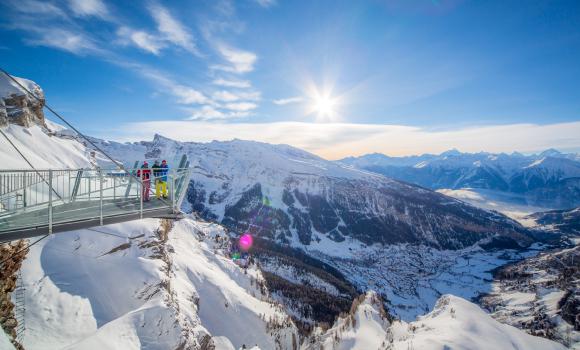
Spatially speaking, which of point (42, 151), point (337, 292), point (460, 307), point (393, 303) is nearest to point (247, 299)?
point (460, 307)

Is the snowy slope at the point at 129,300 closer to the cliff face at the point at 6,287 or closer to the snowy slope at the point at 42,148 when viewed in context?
the cliff face at the point at 6,287

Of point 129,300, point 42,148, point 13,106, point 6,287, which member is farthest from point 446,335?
point 13,106

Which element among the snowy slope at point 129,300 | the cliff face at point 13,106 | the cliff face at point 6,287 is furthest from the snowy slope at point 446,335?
the cliff face at point 13,106

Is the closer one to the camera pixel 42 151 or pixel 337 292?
pixel 42 151

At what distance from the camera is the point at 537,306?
9044 centimetres

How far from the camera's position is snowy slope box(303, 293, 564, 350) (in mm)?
30641

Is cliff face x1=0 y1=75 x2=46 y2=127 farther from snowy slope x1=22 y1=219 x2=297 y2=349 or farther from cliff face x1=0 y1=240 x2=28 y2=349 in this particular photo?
cliff face x1=0 y1=240 x2=28 y2=349

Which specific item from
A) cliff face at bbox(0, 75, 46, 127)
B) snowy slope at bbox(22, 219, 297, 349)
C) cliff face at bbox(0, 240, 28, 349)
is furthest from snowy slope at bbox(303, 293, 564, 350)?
cliff face at bbox(0, 75, 46, 127)

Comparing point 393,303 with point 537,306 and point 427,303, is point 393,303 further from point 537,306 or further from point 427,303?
point 537,306

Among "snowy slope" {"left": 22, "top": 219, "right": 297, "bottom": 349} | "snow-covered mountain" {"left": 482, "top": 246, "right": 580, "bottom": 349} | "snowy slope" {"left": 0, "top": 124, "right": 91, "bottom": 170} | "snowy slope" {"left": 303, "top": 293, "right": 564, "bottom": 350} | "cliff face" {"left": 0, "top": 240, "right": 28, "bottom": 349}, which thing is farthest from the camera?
"snow-covered mountain" {"left": 482, "top": 246, "right": 580, "bottom": 349}

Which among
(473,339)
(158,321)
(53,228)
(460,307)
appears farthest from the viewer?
(460,307)

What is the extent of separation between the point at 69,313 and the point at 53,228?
1025 inches

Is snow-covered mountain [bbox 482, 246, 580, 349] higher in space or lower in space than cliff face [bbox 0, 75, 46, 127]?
lower

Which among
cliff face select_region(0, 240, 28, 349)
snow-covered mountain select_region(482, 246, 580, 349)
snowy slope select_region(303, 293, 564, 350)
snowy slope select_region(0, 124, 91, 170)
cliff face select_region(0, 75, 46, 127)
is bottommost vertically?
snow-covered mountain select_region(482, 246, 580, 349)
